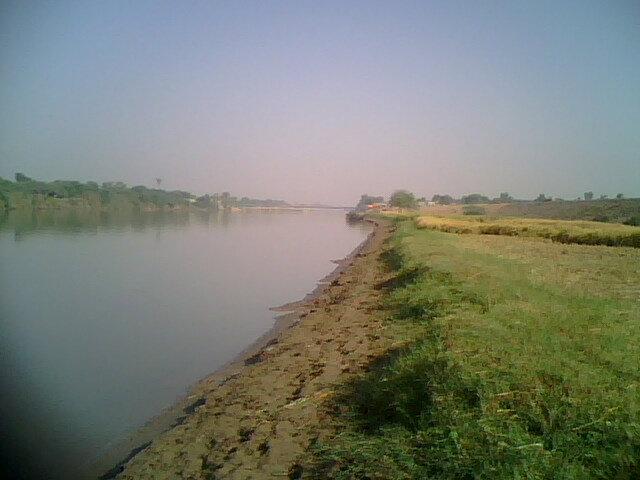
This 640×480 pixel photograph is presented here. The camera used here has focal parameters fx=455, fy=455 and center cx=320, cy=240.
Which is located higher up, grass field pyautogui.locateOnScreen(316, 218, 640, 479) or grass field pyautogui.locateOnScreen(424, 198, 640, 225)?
grass field pyautogui.locateOnScreen(424, 198, 640, 225)

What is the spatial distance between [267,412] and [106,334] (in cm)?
744

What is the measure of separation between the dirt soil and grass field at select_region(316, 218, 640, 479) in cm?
41

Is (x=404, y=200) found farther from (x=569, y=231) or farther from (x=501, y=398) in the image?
(x=501, y=398)

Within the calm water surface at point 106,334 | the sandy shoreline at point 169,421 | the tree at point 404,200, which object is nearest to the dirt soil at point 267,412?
the sandy shoreline at point 169,421

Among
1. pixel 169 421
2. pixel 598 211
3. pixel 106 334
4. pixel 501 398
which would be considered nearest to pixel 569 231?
pixel 106 334

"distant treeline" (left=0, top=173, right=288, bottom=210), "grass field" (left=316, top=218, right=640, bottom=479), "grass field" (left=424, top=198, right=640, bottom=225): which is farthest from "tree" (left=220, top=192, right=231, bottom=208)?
"grass field" (left=316, top=218, right=640, bottom=479)

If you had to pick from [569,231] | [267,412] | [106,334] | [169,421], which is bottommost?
[106,334]

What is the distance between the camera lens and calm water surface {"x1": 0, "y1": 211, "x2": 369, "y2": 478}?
274 inches

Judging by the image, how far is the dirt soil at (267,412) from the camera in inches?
181

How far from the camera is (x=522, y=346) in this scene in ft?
18.0

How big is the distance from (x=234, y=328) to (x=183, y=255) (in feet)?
54.2

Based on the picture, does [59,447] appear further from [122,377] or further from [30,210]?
[30,210]

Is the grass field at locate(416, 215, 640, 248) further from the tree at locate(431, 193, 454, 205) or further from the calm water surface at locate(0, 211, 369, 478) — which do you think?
the tree at locate(431, 193, 454, 205)

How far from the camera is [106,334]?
1148cm
